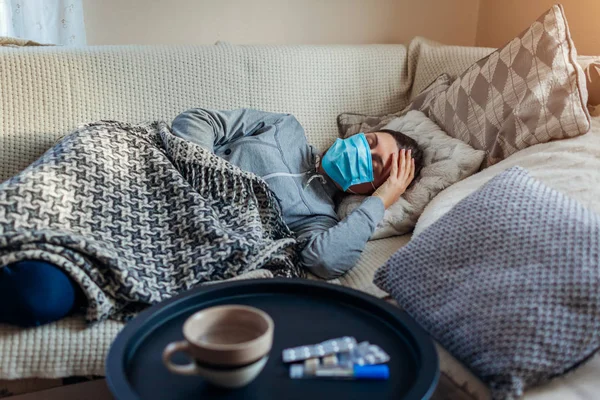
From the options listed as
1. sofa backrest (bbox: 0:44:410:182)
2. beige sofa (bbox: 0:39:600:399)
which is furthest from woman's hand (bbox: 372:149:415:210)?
sofa backrest (bbox: 0:44:410:182)

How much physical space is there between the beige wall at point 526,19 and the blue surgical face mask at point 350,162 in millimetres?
964

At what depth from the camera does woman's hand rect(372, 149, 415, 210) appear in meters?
1.55

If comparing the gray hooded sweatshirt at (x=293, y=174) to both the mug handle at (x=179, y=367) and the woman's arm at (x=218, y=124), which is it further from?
the mug handle at (x=179, y=367)

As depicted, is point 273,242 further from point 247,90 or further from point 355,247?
point 247,90

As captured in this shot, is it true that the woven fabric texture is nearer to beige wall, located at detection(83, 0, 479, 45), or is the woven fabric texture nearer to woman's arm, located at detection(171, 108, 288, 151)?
woman's arm, located at detection(171, 108, 288, 151)

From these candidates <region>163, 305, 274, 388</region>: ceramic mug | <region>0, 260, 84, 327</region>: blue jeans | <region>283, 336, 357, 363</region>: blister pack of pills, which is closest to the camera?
<region>163, 305, 274, 388</region>: ceramic mug

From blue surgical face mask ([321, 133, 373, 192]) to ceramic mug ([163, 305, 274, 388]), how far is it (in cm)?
88

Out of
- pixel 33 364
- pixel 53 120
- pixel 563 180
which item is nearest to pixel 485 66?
pixel 563 180

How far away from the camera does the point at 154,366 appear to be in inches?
31.2

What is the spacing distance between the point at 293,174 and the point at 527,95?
0.65 meters

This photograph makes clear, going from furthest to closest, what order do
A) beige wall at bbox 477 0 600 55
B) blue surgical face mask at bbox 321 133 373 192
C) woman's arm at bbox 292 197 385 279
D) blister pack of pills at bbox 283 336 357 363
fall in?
1. beige wall at bbox 477 0 600 55
2. blue surgical face mask at bbox 321 133 373 192
3. woman's arm at bbox 292 197 385 279
4. blister pack of pills at bbox 283 336 357 363

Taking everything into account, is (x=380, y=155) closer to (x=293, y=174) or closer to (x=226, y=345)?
(x=293, y=174)

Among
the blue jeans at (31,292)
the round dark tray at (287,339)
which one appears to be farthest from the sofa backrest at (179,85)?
the round dark tray at (287,339)

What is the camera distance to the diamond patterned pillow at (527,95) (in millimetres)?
1384
